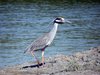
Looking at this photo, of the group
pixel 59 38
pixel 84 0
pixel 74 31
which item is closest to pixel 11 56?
pixel 59 38

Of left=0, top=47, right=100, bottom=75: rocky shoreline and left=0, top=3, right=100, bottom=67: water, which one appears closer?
left=0, top=47, right=100, bottom=75: rocky shoreline

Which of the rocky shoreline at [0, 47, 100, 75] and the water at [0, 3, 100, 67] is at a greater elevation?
the rocky shoreline at [0, 47, 100, 75]

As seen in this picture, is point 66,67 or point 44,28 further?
point 44,28

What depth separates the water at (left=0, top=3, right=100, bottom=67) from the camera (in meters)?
16.8

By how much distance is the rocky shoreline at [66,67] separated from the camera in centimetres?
1047

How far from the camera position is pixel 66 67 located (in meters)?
11.0

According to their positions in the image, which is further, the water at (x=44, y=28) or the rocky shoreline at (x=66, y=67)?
the water at (x=44, y=28)

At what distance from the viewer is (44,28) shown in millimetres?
22797

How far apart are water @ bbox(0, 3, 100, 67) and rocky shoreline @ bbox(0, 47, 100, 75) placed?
50.4 inches

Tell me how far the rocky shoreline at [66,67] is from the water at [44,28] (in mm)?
1280

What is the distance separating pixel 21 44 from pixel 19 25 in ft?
18.8

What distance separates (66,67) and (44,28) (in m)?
11.9

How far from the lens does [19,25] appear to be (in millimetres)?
24047

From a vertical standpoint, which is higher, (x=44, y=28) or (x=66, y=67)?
(x=66, y=67)
